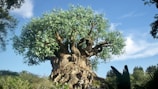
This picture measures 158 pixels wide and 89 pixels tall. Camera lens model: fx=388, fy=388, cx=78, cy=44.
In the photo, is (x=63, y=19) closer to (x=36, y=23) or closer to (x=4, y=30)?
(x=36, y=23)

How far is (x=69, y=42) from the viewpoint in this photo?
54.3 m

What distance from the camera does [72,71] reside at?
52.0 m

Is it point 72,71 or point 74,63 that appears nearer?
point 72,71

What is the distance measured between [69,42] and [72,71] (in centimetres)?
457

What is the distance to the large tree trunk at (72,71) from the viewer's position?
169 ft

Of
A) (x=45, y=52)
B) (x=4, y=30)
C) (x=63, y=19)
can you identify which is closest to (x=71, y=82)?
(x=45, y=52)

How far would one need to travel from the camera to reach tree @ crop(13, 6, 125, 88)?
5191cm

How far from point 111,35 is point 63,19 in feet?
26.2

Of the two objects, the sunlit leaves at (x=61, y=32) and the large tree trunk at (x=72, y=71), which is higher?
the sunlit leaves at (x=61, y=32)

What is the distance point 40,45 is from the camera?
2020 inches

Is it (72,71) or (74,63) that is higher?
(74,63)

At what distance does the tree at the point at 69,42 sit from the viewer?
5191 centimetres

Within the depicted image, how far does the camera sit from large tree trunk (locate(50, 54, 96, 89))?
51.4 m

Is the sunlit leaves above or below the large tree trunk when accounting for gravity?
above
